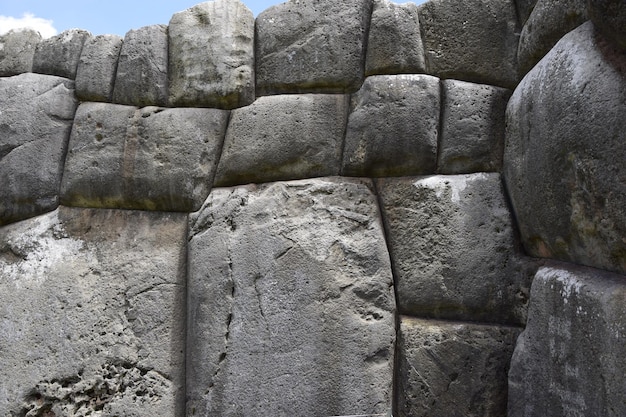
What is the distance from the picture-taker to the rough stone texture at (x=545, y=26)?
226 cm

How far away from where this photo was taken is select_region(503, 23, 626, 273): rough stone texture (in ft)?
6.44

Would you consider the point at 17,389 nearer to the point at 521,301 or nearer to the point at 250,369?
the point at 250,369

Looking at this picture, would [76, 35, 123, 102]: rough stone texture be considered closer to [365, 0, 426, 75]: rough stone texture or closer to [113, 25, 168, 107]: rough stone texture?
[113, 25, 168, 107]: rough stone texture

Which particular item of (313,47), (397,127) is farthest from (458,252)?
(313,47)

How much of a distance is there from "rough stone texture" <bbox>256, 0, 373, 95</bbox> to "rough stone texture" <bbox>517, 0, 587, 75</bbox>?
81 centimetres

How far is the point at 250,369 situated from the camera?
2.72m

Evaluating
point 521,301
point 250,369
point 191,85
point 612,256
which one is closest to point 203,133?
point 191,85

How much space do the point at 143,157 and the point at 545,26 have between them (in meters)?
2.11

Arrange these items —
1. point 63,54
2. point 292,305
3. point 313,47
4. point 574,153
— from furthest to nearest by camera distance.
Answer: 1. point 63,54
2. point 313,47
3. point 292,305
4. point 574,153

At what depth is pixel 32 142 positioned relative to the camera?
3.24 m

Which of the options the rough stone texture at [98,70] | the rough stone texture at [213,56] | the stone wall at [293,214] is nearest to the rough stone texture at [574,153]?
the stone wall at [293,214]

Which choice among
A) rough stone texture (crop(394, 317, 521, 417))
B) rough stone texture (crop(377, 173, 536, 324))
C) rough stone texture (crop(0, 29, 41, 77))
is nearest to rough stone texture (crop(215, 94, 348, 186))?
rough stone texture (crop(377, 173, 536, 324))

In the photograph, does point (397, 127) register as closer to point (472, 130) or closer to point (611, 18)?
point (472, 130)

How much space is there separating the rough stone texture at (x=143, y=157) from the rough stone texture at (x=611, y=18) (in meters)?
1.88
